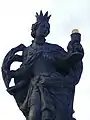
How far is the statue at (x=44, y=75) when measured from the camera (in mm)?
11133

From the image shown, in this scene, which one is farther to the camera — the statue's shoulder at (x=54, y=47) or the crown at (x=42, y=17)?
the crown at (x=42, y=17)

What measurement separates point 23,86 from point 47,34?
1.30 metres

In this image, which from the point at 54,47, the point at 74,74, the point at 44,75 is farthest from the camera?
the point at 54,47

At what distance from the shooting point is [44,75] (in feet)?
37.7

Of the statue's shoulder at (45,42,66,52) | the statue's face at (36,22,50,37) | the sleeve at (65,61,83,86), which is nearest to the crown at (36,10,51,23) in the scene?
the statue's face at (36,22,50,37)

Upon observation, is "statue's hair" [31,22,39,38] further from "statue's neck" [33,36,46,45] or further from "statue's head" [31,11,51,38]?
"statue's neck" [33,36,46,45]

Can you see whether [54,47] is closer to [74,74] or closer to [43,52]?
[43,52]

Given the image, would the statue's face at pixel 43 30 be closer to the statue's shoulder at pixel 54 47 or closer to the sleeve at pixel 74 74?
the statue's shoulder at pixel 54 47

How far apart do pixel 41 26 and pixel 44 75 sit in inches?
48.3

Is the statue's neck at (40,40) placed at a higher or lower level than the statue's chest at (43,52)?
higher

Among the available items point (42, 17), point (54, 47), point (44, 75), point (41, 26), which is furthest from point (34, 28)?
point (44, 75)

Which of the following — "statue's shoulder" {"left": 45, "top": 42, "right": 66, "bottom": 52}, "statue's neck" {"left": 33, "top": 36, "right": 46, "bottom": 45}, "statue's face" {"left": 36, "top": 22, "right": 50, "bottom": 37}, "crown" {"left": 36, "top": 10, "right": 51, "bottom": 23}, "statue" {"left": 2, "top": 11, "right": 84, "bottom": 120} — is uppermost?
"crown" {"left": 36, "top": 10, "right": 51, "bottom": 23}

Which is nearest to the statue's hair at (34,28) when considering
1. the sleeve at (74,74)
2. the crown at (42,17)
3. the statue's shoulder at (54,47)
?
the crown at (42,17)

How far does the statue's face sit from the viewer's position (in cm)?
1207
